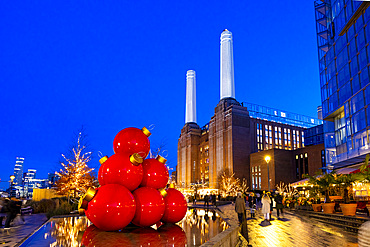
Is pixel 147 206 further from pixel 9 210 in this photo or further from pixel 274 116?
pixel 274 116

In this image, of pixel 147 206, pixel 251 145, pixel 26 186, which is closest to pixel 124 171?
pixel 147 206

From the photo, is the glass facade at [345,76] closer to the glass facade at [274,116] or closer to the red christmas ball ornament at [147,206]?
the red christmas ball ornament at [147,206]

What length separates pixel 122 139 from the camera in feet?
33.0

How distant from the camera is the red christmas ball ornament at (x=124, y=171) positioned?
31.0 feet

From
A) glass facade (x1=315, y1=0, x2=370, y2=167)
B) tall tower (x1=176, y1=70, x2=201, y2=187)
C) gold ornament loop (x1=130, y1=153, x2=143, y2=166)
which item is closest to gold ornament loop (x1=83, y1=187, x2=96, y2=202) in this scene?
gold ornament loop (x1=130, y1=153, x2=143, y2=166)

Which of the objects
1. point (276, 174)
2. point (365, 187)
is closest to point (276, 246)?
point (365, 187)

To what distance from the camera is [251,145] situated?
93.1m

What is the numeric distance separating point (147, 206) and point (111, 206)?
45.9 inches

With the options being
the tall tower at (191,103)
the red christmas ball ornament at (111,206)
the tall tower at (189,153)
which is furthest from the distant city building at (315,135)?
the red christmas ball ornament at (111,206)

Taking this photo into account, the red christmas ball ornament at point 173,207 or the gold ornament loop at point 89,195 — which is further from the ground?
the gold ornament loop at point 89,195

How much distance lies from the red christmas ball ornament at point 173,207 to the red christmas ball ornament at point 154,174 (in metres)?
0.46

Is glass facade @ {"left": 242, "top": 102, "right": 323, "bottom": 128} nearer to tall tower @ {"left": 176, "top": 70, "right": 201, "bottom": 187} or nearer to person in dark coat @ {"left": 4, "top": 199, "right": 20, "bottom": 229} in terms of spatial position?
tall tower @ {"left": 176, "top": 70, "right": 201, "bottom": 187}

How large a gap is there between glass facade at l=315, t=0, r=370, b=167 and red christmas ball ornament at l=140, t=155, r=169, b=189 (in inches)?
916

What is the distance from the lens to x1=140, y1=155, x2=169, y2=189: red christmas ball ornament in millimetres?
10195
